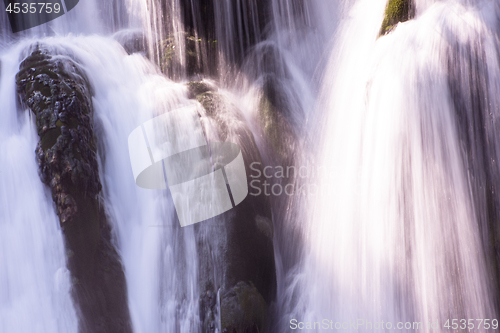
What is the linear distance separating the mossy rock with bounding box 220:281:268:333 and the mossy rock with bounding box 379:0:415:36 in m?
2.84

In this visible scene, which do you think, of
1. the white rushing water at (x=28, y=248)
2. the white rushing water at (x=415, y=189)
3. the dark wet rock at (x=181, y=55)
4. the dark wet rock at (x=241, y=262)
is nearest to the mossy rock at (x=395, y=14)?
the white rushing water at (x=415, y=189)

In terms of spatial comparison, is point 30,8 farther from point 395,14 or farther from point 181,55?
point 395,14

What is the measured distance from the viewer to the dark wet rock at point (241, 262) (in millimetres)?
3582

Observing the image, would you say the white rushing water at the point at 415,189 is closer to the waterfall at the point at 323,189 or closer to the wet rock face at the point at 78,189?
the waterfall at the point at 323,189

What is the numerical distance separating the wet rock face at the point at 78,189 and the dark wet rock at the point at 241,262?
82cm

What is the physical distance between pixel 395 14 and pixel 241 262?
112 inches

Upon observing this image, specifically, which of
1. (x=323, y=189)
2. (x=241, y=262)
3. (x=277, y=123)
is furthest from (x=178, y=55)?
(x=241, y=262)

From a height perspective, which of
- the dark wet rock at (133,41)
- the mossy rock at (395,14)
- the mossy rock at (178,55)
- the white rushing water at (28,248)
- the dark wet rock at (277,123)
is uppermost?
the dark wet rock at (133,41)

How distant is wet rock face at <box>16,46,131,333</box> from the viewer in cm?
350

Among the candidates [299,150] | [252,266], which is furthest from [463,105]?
[252,266]

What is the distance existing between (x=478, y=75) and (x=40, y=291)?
404 cm

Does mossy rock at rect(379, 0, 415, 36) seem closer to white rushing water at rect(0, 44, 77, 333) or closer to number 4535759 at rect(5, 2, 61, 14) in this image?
white rushing water at rect(0, 44, 77, 333)

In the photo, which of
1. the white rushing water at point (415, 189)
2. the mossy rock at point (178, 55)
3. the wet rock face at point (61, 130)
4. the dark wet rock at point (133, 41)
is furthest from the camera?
the dark wet rock at point (133, 41)

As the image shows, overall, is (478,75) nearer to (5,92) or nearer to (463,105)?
(463,105)
